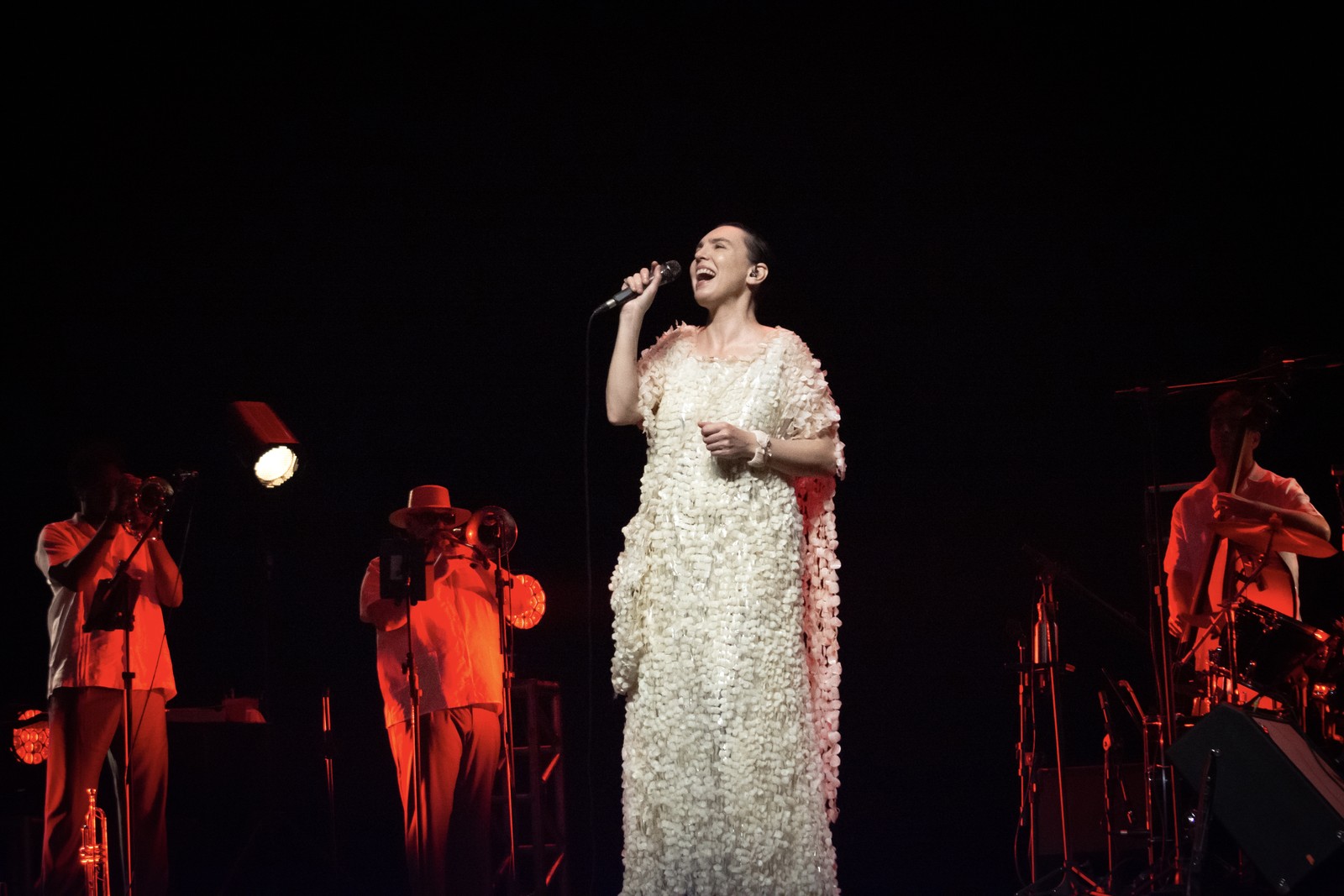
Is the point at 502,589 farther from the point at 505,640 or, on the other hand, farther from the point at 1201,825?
the point at 1201,825

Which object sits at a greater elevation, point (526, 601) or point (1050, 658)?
point (526, 601)

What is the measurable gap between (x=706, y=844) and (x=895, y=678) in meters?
3.32

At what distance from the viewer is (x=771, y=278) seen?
529 centimetres

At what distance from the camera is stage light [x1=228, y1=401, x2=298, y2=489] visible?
467 cm

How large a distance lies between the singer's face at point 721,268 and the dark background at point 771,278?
210 centimetres

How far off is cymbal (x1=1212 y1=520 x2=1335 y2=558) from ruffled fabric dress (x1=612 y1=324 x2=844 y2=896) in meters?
2.39

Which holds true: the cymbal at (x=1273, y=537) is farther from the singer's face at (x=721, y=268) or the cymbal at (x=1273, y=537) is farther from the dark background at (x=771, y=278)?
the singer's face at (x=721, y=268)

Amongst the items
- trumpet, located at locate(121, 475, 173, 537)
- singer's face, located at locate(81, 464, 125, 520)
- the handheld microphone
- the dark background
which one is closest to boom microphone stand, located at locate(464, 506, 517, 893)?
the dark background

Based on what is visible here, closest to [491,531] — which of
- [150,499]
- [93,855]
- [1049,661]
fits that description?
[150,499]

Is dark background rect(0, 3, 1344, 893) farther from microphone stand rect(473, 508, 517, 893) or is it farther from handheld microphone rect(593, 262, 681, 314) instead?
handheld microphone rect(593, 262, 681, 314)

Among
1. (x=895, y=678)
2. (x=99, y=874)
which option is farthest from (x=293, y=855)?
(x=895, y=678)

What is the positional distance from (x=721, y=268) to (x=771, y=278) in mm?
2400

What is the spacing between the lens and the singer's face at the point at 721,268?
2.93 meters

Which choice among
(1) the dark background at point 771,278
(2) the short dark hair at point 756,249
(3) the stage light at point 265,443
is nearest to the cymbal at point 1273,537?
(1) the dark background at point 771,278
